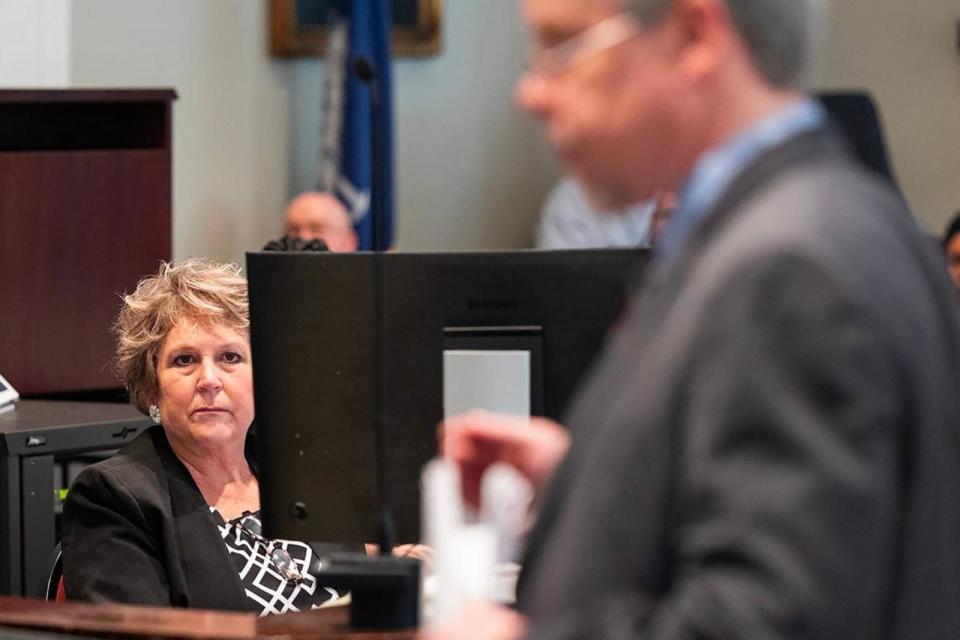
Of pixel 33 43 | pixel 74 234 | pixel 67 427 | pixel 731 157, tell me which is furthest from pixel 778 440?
pixel 33 43

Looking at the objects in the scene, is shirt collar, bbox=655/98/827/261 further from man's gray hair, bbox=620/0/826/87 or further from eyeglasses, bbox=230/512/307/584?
eyeglasses, bbox=230/512/307/584

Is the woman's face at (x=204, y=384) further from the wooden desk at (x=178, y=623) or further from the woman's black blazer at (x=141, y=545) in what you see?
the wooden desk at (x=178, y=623)

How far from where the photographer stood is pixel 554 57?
1.23 metres

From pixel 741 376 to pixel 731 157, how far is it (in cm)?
20

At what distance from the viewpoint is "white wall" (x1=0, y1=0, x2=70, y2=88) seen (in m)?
4.98

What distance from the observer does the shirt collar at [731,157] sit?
1.19 m

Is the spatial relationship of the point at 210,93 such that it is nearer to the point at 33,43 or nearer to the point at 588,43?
the point at 33,43

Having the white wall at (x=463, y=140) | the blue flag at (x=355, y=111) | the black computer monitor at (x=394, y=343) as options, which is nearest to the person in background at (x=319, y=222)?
the blue flag at (x=355, y=111)

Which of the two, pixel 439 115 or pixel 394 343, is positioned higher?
pixel 439 115

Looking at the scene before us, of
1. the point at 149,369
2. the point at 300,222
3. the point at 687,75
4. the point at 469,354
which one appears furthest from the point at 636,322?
the point at 300,222

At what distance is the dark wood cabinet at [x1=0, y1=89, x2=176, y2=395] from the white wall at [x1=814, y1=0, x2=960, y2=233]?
3226 millimetres

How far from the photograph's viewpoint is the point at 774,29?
1.20m

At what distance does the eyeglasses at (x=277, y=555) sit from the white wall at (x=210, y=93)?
3.47m

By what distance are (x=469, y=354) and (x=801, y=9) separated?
3.30 feet
